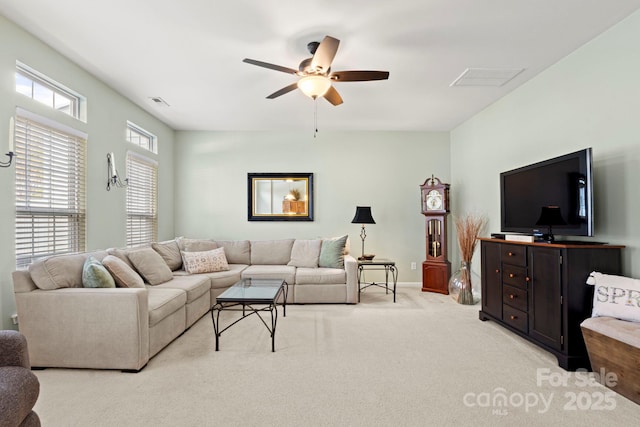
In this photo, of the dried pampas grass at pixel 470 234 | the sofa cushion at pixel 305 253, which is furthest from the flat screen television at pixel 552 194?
the sofa cushion at pixel 305 253

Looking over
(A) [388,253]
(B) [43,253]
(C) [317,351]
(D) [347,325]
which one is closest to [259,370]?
(C) [317,351]

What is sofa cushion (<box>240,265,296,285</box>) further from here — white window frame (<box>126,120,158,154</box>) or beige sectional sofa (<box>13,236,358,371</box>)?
white window frame (<box>126,120,158,154</box>)

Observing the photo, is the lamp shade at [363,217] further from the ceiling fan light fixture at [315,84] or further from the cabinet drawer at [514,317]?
the ceiling fan light fixture at [315,84]

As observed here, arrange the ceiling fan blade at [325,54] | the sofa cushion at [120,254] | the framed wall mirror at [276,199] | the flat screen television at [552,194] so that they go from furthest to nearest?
the framed wall mirror at [276,199], the sofa cushion at [120,254], the flat screen television at [552,194], the ceiling fan blade at [325,54]

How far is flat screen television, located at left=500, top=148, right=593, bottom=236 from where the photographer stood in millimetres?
2505

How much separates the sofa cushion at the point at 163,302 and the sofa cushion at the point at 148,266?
17 cm

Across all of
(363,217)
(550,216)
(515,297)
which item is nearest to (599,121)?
(550,216)

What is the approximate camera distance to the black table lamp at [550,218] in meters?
2.73

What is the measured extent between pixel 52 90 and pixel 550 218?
4592mm

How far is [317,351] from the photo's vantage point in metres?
2.78

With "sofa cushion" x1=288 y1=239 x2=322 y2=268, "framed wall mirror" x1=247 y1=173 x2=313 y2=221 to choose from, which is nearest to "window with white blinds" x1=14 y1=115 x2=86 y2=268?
"framed wall mirror" x1=247 y1=173 x2=313 y2=221

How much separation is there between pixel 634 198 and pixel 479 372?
68.2 inches

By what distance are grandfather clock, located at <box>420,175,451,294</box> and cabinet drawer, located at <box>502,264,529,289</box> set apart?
1.67 m

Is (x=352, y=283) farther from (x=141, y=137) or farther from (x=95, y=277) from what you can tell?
(x=141, y=137)
